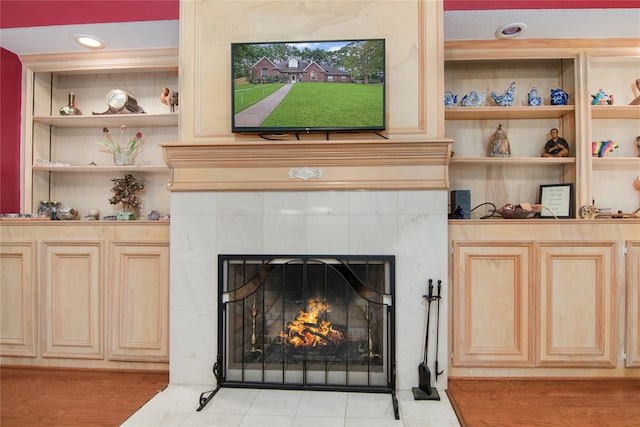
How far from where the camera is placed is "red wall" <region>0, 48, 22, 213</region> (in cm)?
286

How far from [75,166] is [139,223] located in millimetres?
904

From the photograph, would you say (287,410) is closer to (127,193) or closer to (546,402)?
(546,402)

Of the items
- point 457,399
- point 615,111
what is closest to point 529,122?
point 615,111

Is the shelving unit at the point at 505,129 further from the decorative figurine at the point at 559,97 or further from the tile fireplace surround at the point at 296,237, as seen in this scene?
the tile fireplace surround at the point at 296,237

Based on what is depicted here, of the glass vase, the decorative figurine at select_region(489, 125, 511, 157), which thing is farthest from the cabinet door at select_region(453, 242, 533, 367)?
the glass vase

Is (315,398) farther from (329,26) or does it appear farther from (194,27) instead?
(194,27)

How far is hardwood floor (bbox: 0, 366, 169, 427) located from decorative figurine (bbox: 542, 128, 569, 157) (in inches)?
118

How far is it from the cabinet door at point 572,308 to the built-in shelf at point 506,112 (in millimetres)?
982

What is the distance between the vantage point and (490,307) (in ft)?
7.85

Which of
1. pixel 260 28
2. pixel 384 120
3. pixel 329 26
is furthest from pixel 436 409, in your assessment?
pixel 260 28

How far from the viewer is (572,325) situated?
2379mm

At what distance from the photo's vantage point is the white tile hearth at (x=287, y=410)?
6.37 feet

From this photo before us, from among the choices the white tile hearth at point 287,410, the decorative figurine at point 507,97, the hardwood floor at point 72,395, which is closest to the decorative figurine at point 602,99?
the decorative figurine at point 507,97

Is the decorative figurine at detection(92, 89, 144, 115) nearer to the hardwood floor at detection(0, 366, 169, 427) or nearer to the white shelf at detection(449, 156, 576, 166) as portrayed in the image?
the hardwood floor at detection(0, 366, 169, 427)
